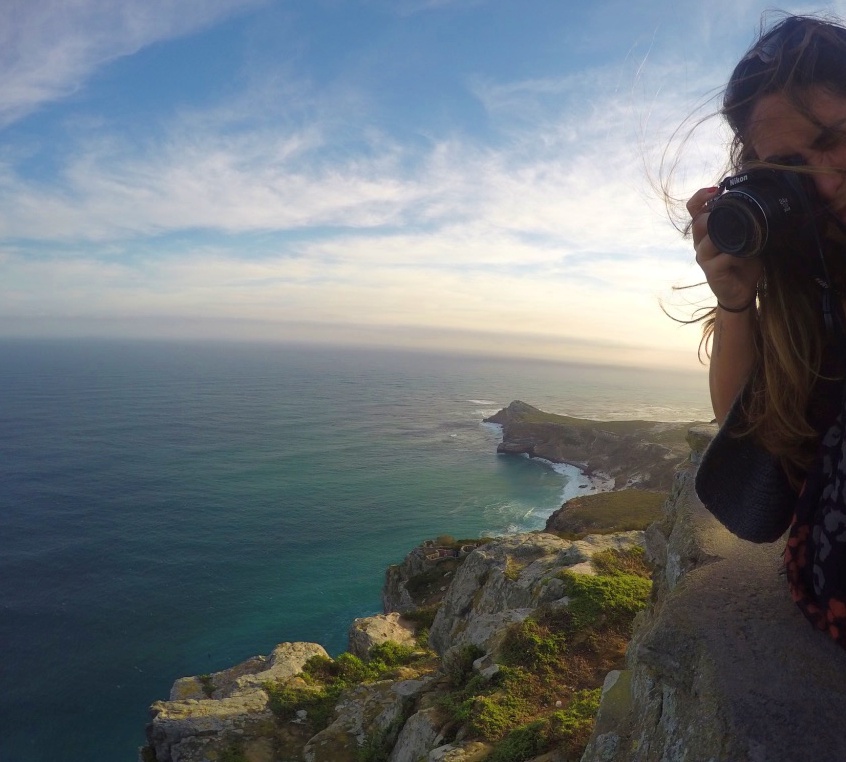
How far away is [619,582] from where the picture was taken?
13.9 metres

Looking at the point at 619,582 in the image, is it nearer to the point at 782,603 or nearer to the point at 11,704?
the point at 782,603

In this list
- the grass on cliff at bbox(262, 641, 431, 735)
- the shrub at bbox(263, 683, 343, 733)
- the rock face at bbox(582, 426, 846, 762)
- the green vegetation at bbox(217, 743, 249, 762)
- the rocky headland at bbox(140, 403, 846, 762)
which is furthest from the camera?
the grass on cliff at bbox(262, 641, 431, 735)

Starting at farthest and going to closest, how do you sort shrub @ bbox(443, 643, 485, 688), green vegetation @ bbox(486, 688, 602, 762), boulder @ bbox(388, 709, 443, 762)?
1. shrub @ bbox(443, 643, 485, 688)
2. boulder @ bbox(388, 709, 443, 762)
3. green vegetation @ bbox(486, 688, 602, 762)

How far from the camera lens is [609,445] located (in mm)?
88500

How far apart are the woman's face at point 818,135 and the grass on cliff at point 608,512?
141 ft

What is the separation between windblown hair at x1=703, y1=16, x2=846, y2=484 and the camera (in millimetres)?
2246

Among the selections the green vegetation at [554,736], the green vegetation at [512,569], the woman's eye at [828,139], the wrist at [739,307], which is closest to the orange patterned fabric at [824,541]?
the wrist at [739,307]

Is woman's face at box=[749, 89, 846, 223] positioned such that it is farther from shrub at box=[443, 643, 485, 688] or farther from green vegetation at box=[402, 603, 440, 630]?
green vegetation at box=[402, 603, 440, 630]

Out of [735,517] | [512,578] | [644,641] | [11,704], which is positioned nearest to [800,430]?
[735,517]

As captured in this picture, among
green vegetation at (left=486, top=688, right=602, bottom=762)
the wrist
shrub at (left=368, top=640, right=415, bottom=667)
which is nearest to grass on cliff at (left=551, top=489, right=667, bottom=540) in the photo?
shrub at (left=368, top=640, right=415, bottom=667)

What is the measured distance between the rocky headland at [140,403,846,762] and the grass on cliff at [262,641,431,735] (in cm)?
7

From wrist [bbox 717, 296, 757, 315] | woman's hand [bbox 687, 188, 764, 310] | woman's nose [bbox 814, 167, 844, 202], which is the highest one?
woman's nose [bbox 814, 167, 844, 202]

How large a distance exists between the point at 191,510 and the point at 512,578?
167 ft

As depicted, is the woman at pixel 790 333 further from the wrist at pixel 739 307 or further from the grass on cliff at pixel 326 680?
the grass on cliff at pixel 326 680
